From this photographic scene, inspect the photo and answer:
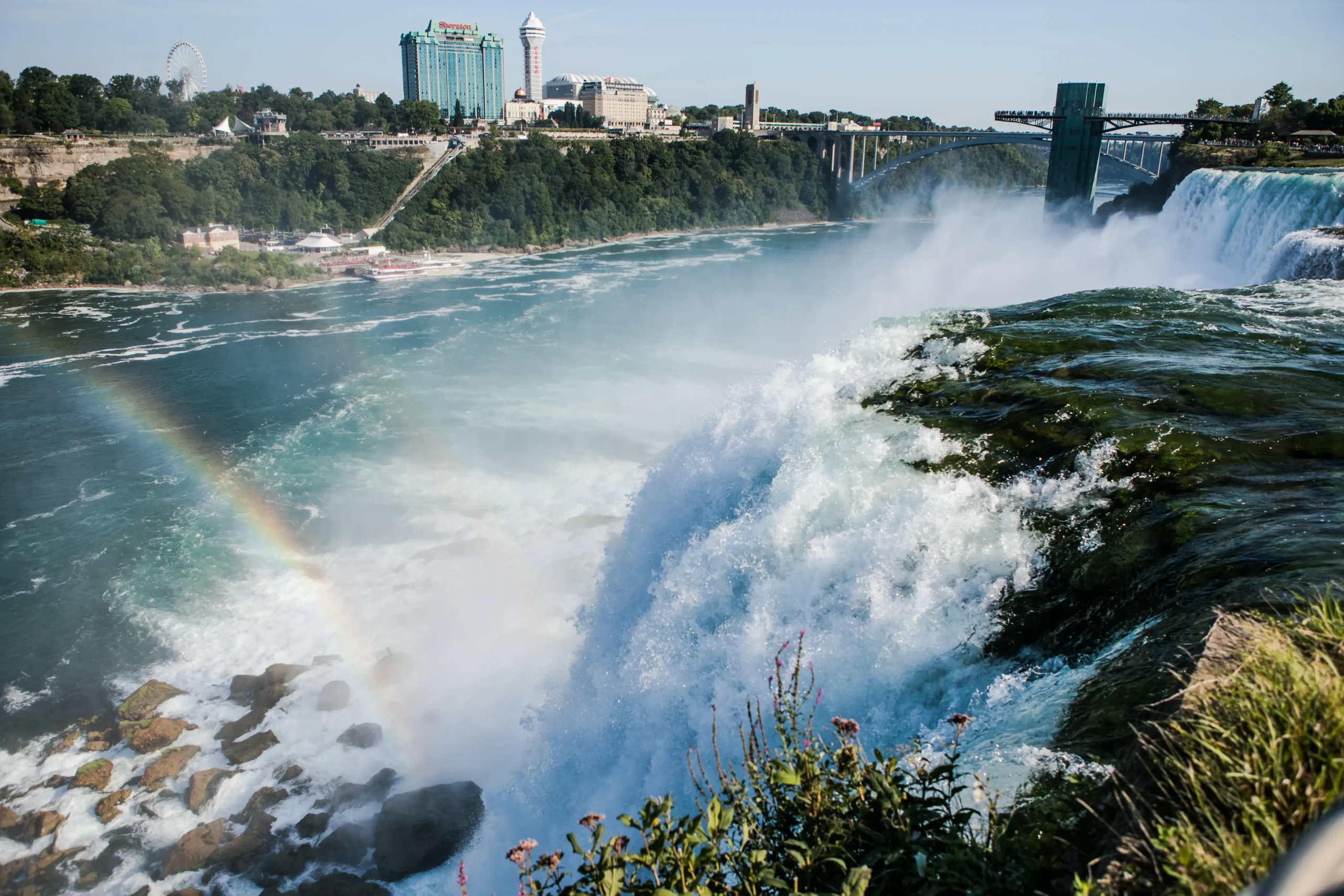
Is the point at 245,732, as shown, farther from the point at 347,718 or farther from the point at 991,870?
the point at 991,870

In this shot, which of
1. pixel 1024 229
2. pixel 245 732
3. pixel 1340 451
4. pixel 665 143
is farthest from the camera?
pixel 665 143

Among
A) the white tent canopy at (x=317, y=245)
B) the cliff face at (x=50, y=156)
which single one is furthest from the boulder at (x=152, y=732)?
the cliff face at (x=50, y=156)

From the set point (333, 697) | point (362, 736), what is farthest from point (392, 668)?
point (362, 736)

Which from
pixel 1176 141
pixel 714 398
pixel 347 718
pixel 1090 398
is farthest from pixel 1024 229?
pixel 347 718

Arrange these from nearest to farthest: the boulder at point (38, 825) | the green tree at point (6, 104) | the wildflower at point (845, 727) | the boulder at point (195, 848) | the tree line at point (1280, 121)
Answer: the wildflower at point (845, 727) → the boulder at point (195, 848) → the boulder at point (38, 825) → the tree line at point (1280, 121) → the green tree at point (6, 104)

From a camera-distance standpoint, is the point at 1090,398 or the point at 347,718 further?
the point at 347,718

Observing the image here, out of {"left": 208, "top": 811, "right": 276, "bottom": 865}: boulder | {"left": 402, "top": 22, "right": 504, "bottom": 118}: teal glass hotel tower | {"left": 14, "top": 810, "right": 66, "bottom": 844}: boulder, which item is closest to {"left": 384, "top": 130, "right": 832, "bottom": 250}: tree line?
{"left": 14, "top": 810, "right": 66, "bottom": 844}: boulder

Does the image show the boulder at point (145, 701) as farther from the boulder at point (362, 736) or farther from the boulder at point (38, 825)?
the boulder at point (362, 736)
